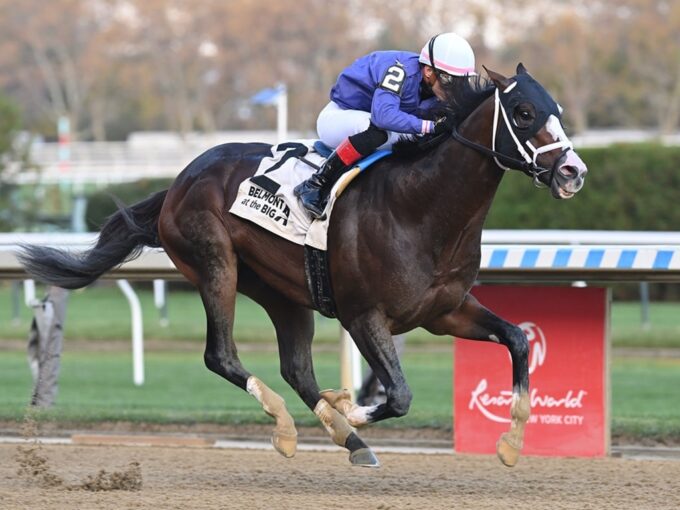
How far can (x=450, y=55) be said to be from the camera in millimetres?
6148

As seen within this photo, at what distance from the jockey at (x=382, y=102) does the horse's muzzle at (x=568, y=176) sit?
0.74m

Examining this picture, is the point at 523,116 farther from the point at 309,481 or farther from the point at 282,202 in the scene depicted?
the point at 309,481

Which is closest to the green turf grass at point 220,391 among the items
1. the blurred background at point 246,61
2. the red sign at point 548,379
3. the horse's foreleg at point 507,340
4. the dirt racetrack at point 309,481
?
the red sign at point 548,379

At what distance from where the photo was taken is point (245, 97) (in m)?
62.9

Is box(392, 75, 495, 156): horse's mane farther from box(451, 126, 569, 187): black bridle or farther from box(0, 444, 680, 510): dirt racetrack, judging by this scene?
box(0, 444, 680, 510): dirt racetrack

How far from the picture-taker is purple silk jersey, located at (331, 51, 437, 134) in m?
6.09

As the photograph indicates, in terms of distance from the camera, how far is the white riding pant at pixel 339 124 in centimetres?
644

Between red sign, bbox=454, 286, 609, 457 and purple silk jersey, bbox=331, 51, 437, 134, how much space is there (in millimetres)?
1917

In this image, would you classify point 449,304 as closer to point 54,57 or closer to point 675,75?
point 675,75

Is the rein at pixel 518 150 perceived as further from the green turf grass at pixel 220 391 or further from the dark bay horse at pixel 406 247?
the green turf grass at pixel 220 391

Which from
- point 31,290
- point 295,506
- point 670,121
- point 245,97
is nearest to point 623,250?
point 295,506

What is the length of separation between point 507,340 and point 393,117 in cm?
118

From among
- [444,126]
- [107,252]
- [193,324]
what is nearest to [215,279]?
[107,252]

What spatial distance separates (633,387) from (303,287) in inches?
228
